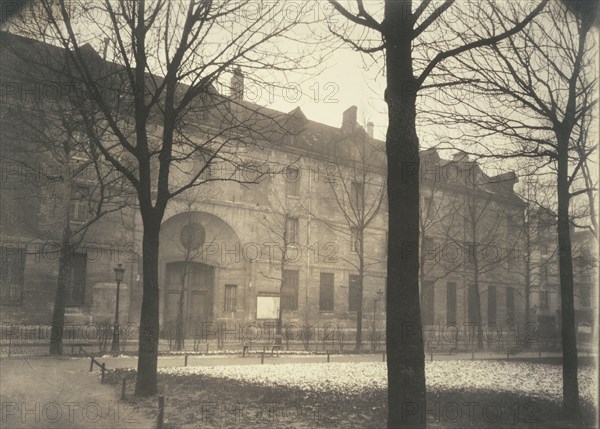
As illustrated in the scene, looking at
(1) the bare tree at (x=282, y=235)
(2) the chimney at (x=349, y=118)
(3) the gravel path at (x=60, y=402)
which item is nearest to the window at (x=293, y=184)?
(1) the bare tree at (x=282, y=235)

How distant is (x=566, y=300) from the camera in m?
9.14

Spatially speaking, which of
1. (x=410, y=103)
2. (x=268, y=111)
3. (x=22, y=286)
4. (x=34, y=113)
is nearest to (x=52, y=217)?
(x=22, y=286)

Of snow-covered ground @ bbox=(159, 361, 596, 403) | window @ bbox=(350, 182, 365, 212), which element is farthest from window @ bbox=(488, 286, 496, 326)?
snow-covered ground @ bbox=(159, 361, 596, 403)

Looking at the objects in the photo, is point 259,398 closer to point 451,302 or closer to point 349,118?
point 349,118

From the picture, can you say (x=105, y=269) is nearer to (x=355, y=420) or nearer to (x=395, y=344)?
(x=355, y=420)

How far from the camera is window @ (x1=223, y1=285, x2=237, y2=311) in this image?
2528cm

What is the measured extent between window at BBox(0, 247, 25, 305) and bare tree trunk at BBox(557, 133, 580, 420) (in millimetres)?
19391

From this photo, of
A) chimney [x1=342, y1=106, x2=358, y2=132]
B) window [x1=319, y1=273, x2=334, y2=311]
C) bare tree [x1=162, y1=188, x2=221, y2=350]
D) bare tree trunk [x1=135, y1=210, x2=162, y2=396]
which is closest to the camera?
bare tree trunk [x1=135, y1=210, x2=162, y2=396]

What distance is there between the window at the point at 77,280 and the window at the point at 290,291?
10574 millimetres

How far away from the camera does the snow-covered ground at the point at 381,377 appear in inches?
446

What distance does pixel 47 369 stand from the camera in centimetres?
1237

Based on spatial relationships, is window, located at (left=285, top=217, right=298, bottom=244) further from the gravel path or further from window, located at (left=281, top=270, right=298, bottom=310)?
the gravel path

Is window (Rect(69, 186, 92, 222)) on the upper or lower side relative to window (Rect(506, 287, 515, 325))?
upper

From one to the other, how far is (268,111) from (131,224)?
1234 cm
